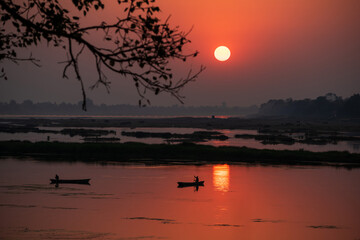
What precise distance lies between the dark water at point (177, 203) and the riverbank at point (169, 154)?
586 centimetres

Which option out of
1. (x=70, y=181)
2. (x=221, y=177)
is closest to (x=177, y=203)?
(x=70, y=181)

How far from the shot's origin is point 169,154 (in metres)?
72.6

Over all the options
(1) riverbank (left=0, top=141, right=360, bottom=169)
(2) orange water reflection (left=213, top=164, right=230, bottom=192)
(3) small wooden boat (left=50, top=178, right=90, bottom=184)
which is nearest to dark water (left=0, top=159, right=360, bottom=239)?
(2) orange water reflection (left=213, top=164, right=230, bottom=192)

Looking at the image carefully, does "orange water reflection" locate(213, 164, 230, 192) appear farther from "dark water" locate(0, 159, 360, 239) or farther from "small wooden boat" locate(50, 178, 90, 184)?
"small wooden boat" locate(50, 178, 90, 184)

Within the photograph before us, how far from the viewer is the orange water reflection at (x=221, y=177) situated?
166 feet

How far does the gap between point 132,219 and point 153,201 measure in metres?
6.46

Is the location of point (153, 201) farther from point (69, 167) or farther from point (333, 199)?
point (69, 167)

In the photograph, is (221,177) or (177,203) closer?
(177,203)

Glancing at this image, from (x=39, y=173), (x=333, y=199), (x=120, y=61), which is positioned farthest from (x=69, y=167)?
(x=120, y=61)

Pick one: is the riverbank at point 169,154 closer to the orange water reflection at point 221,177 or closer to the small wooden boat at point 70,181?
the orange water reflection at point 221,177

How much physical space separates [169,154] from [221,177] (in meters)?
17.5

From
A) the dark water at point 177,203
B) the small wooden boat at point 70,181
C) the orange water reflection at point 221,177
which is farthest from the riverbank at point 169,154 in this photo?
the small wooden boat at point 70,181

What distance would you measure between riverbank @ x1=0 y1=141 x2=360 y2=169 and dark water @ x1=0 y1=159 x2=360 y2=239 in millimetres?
5855

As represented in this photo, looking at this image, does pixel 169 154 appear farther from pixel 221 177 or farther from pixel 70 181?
pixel 70 181
